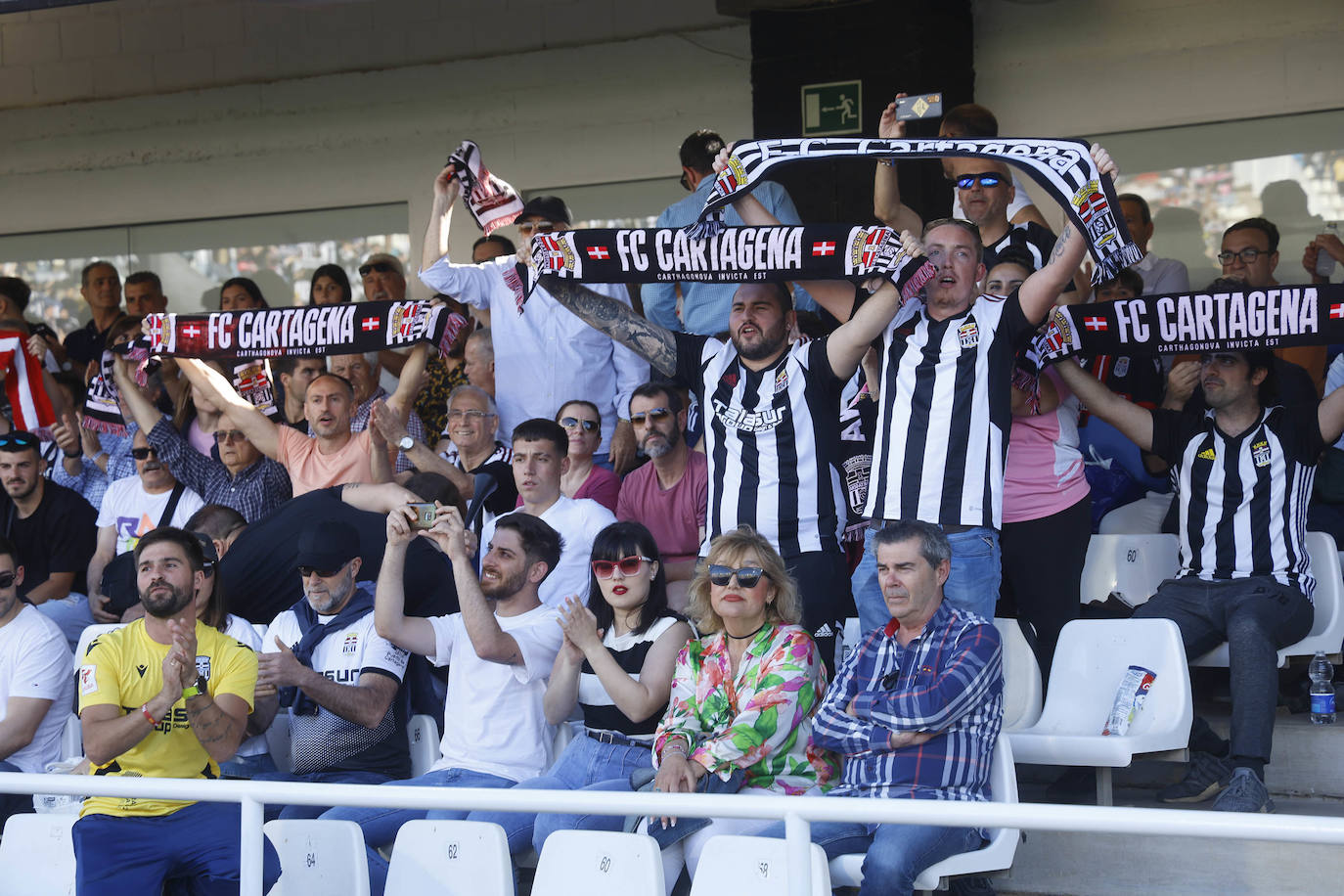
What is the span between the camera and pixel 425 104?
32.1 ft

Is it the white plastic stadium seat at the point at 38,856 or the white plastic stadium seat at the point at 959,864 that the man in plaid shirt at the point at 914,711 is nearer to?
the white plastic stadium seat at the point at 959,864

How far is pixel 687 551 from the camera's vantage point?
5645 mm

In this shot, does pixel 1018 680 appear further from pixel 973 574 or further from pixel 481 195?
pixel 481 195

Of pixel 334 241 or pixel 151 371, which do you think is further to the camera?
pixel 334 241

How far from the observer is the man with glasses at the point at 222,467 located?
21.7 feet

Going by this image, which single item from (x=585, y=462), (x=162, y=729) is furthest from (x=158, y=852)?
(x=585, y=462)

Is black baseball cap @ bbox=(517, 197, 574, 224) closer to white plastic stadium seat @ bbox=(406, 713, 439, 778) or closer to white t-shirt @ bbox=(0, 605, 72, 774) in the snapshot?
white plastic stadium seat @ bbox=(406, 713, 439, 778)

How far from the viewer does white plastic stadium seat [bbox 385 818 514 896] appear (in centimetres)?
396

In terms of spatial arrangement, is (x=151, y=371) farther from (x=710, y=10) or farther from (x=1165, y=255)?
(x=1165, y=255)

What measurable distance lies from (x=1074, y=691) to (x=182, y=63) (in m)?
7.67

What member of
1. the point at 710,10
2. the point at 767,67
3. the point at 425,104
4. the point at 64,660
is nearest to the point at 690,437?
the point at 64,660

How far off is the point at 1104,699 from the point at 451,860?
2117 millimetres

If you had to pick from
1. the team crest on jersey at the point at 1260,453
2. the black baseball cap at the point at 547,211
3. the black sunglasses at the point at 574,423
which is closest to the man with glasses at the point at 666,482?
the black sunglasses at the point at 574,423

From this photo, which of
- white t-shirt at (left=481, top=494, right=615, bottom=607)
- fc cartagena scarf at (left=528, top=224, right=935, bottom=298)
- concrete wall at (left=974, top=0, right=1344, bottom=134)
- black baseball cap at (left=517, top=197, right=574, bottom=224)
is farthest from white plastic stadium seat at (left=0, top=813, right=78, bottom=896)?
concrete wall at (left=974, top=0, right=1344, bottom=134)
